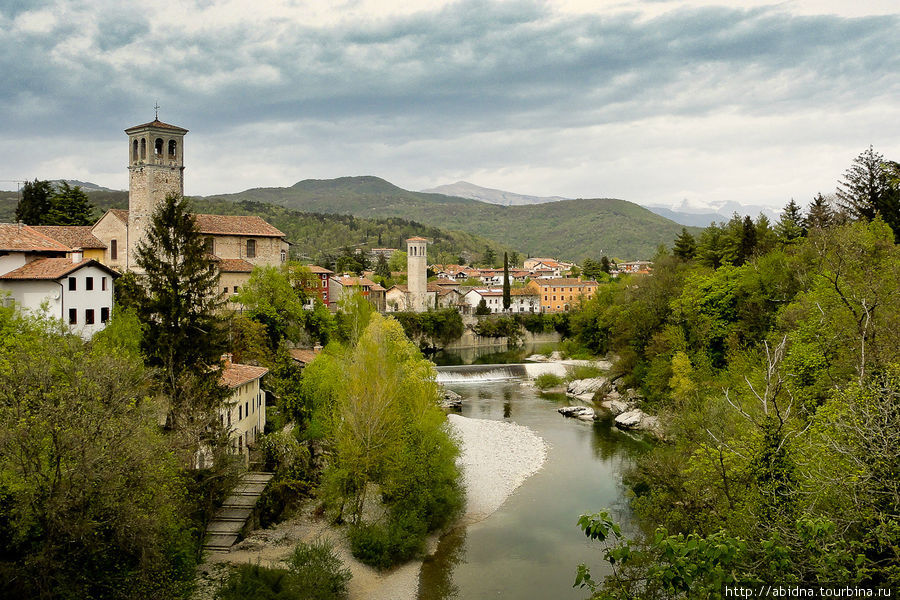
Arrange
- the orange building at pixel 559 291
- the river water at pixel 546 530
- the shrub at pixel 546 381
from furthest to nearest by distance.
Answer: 1. the orange building at pixel 559 291
2. the shrub at pixel 546 381
3. the river water at pixel 546 530

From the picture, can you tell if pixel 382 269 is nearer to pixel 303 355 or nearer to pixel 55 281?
pixel 303 355

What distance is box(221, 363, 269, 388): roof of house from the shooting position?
78.7ft

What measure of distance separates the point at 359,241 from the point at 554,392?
141 metres

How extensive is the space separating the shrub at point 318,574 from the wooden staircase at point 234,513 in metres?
2.65

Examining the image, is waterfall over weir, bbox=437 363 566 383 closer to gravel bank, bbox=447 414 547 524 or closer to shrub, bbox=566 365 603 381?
shrub, bbox=566 365 603 381

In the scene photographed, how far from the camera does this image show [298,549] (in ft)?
56.7

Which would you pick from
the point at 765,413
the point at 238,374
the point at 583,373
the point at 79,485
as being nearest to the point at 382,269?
the point at 583,373

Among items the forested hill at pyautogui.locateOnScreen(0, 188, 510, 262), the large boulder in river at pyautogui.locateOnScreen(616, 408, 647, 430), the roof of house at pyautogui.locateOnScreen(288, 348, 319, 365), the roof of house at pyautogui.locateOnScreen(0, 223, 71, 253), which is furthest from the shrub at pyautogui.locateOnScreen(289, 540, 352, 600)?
the forested hill at pyautogui.locateOnScreen(0, 188, 510, 262)

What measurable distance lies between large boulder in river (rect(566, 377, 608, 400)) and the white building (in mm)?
30283

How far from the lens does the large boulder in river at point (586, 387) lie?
46438 mm

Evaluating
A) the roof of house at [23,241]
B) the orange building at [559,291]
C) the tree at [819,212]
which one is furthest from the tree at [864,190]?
the orange building at [559,291]

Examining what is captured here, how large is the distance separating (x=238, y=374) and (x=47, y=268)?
27.6 feet

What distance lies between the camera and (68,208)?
155 feet

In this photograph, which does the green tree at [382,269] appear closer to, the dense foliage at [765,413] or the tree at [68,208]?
the tree at [68,208]
